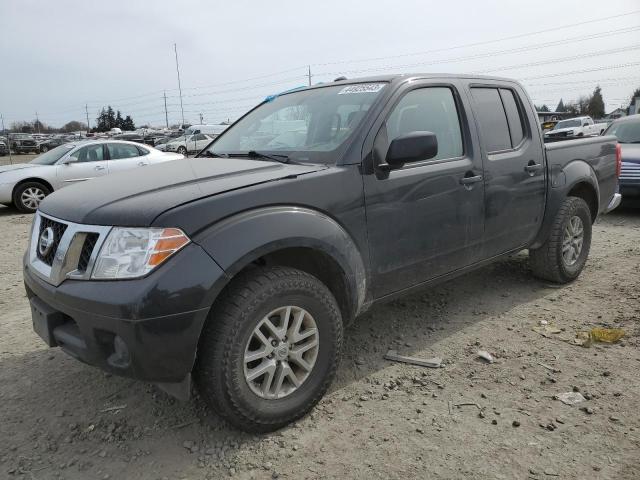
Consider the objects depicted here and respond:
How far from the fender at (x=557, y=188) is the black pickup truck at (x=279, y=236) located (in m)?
0.36

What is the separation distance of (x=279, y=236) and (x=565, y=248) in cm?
323

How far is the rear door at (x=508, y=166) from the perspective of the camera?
12.0 feet

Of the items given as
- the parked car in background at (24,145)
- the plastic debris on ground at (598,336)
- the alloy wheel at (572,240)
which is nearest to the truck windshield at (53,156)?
the alloy wheel at (572,240)

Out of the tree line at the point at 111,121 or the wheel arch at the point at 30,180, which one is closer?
the wheel arch at the point at 30,180

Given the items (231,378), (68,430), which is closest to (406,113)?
(231,378)

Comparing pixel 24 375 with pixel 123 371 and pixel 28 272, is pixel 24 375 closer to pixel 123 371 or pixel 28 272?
pixel 28 272

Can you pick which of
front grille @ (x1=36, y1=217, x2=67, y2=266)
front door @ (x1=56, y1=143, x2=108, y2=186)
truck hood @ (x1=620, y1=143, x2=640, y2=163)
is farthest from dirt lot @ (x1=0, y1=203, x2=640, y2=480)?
front door @ (x1=56, y1=143, x2=108, y2=186)

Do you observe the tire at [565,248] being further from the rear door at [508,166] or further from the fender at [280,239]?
the fender at [280,239]

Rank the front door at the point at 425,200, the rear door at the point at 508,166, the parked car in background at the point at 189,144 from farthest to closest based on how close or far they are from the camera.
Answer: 1. the parked car in background at the point at 189,144
2. the rear door at the point at 508,166
3. the front door at the point at 425,200

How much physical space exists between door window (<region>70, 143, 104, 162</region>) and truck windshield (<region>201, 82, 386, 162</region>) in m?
7.69

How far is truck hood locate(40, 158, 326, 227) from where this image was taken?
89.2 inches

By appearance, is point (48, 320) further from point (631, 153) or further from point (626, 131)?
point (626, 131)

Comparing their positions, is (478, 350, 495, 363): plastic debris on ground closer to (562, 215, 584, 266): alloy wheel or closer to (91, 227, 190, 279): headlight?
(562, 215, 584, 266): alloy wheel

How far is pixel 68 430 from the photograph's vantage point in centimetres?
265
